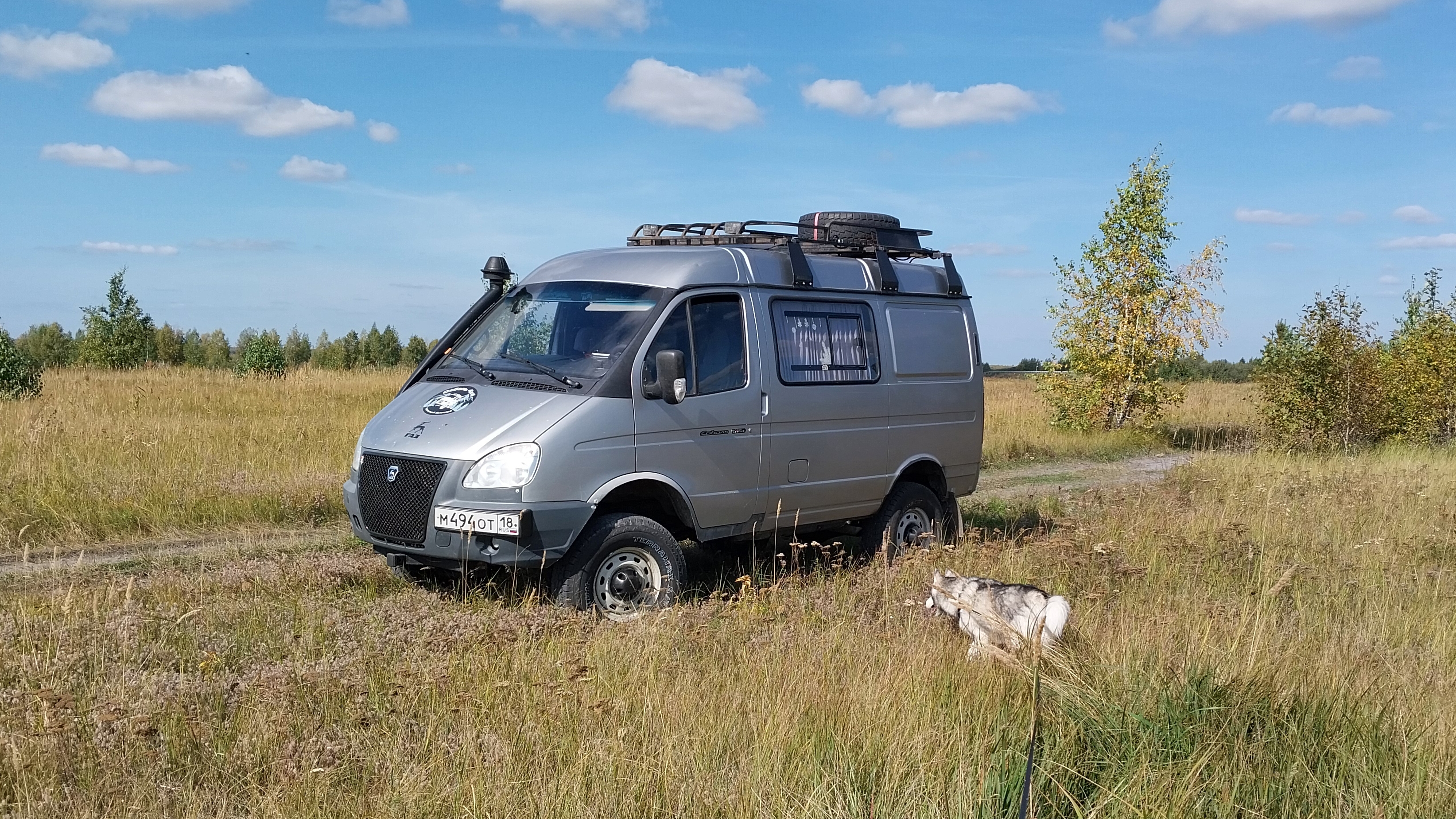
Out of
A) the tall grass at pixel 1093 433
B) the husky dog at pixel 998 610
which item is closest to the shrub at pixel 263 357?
the tall grass at pixel 1093 433

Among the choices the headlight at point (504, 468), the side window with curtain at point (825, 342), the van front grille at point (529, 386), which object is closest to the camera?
the headlight at point (504, 468)

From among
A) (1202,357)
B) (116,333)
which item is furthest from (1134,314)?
(116,333)

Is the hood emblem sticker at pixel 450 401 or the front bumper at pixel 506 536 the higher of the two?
the hood emblem sticker at pixel 450 401

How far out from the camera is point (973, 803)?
154 inches

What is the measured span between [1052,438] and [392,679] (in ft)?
57.7

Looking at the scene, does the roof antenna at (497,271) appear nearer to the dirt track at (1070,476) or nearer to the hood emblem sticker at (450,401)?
the hood emblem sticker at (450,401)

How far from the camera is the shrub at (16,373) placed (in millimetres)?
19734

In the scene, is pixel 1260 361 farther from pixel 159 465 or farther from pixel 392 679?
pixel 392 679

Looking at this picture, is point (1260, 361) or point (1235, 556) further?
point (1260, 361)

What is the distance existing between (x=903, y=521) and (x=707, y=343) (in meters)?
2.55

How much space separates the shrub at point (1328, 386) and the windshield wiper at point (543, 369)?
16977 mm

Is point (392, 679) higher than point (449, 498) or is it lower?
lower

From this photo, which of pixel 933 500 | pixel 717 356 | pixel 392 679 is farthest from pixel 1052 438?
pixel 392 679

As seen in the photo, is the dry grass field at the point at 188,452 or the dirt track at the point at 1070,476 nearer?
the dry grass field at the point at 188,452
